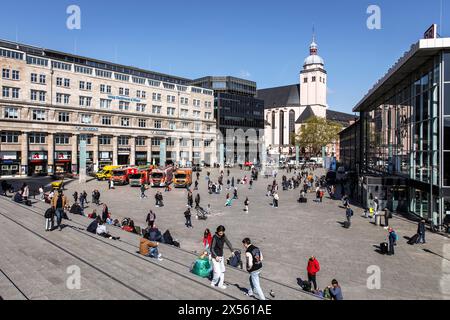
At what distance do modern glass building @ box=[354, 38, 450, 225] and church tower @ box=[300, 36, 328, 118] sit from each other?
128m

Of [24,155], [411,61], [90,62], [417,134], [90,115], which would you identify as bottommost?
[24,155]

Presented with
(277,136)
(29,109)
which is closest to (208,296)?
(29,109)

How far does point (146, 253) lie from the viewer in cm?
1484

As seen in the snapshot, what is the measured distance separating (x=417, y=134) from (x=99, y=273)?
26713 millimetres

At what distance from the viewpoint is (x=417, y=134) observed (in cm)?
2966

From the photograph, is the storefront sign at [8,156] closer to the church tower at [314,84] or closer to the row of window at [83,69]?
the row of window at [83,69]

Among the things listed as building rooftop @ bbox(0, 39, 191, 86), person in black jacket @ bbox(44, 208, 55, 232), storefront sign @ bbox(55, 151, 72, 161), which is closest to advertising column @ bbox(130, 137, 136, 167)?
storefront sign @ bbox(55, 151, 72, 161)

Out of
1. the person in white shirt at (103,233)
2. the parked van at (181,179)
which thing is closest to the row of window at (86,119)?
the parked van at (181,179)

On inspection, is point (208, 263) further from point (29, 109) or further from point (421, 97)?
point (29, 109)

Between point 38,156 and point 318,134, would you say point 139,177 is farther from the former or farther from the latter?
point 318,134

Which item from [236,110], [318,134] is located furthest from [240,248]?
[318,134]

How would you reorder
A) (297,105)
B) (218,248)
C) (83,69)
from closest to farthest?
(218,248)
(83,69)
(297,105)

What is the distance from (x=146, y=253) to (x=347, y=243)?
1133cm

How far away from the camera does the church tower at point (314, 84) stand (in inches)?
6545
